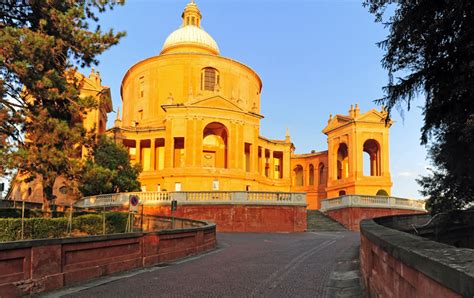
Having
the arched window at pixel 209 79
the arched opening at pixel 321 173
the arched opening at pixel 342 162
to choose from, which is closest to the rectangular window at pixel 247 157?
the arched window at pixel 209 79

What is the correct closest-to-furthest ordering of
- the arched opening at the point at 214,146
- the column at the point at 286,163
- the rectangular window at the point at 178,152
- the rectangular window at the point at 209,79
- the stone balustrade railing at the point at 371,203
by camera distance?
the stone balustrade railing at the point at 371,203 → the rectangular window at the point at 178,152 → the arched opening at the point at 214,146 → the rectangular window at the point at 209,79 → the column at the point at 286,163

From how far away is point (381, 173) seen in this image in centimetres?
5241

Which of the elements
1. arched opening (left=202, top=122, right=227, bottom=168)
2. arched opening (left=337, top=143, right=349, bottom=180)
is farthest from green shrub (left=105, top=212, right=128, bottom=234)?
arched opening (left=337, top=143, right=349, bottom=180)

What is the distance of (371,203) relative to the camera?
3384 cm

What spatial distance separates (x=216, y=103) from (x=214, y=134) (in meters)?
5.21

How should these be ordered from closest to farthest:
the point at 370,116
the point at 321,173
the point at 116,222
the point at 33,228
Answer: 1. the point at 33,228
2. the point at 116,222
3. the point at 370,116
4. the point at 321,173

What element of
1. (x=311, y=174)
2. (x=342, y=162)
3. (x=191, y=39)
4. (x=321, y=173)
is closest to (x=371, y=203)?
(x=342, y=162)

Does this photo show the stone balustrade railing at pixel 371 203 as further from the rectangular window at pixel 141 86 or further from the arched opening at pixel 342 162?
the rectangular window at pixel 141 86

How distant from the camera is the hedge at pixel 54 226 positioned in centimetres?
1522

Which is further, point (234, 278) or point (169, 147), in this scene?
point (169, 147)

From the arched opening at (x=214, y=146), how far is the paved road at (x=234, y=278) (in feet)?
110

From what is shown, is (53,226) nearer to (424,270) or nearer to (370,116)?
(424,270)

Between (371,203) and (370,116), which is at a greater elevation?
(370,116)

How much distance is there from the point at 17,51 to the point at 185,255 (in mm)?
9990
